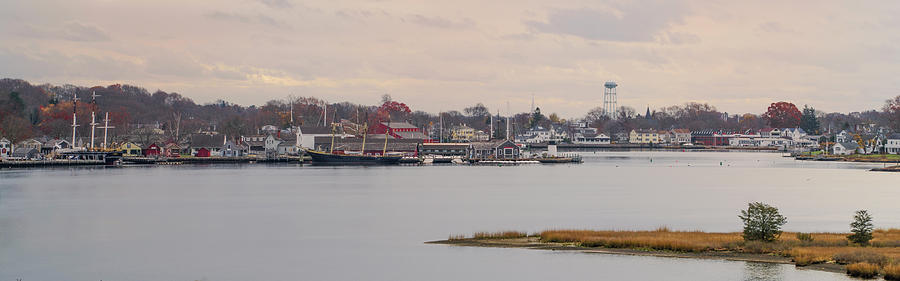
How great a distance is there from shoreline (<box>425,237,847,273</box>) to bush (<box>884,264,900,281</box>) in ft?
A: 4.31

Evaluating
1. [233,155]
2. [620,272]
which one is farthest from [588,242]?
[233,155]

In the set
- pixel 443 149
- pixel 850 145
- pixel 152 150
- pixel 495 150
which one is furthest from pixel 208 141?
pixel 850 145

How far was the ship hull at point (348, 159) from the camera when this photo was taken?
115375 mm

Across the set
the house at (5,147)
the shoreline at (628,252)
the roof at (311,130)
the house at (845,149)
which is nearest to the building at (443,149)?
the roof at (311,130)

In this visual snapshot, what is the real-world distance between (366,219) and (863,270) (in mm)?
25220

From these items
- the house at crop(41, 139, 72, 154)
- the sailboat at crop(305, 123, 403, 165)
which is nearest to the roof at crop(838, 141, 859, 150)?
the sailboat at crop(305, 123, 403, 165)

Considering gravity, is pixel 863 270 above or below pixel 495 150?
below

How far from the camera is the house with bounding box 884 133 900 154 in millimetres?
134625

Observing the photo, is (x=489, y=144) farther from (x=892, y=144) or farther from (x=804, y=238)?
(x=804, y=238)

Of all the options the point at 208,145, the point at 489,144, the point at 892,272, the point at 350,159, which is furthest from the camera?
the point at 489,144

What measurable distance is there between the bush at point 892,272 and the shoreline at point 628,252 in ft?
4.31

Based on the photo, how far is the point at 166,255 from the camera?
31078 millimetres

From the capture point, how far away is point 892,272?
74.3 feet

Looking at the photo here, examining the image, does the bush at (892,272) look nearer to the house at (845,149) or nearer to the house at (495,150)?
the house at (495,150)
